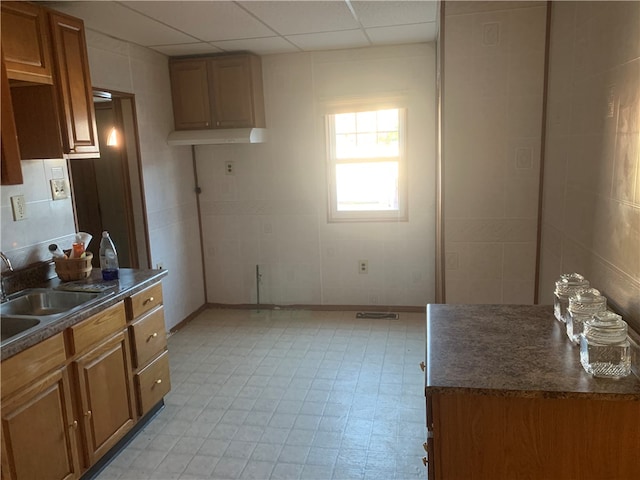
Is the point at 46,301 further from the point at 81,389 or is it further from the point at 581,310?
the point at 581,310

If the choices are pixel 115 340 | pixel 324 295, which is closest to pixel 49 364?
pixel 115 340

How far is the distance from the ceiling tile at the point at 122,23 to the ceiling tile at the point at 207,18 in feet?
0.32

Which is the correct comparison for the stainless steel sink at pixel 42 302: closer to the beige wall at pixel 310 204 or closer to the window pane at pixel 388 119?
the beige wall at pixel 310 204

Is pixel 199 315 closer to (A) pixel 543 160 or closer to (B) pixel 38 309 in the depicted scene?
(B) pixel 38 309

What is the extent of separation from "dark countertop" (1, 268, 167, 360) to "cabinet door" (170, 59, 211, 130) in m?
1.78

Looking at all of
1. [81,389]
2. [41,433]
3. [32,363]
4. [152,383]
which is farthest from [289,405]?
[32,363]

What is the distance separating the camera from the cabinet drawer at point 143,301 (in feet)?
8.36

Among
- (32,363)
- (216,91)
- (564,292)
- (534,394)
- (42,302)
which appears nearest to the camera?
(534,394)

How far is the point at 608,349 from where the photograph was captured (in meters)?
1.29

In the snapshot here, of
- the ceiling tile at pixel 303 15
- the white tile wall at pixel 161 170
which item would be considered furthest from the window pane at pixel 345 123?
the white tile wall at pixel 161 170

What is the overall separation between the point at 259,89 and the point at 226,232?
136 cm

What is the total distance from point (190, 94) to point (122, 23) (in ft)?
3.63

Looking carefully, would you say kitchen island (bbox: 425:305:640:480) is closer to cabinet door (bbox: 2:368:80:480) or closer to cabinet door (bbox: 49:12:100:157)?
cabinet door (bbox: 2:368:80:480)

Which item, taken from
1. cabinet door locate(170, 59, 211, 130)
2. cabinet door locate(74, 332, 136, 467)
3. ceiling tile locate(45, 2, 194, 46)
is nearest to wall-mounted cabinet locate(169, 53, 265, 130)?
cabinet door locate(170, 59, 211, 130)
